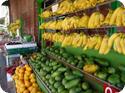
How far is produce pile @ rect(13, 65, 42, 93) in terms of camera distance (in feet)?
9.32

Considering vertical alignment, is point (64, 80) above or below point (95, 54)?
below

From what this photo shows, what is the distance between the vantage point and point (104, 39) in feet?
6.15

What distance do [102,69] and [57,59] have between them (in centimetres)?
116

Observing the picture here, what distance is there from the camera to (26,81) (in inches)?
121

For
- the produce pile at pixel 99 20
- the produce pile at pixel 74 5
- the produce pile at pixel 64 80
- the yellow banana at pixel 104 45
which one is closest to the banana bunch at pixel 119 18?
the produce pile at pixel 99 20

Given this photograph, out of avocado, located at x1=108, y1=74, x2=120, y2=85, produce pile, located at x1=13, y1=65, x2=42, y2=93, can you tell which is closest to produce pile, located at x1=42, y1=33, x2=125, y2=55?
avocado, located at x1=108, y1=74, x2=120, y2=85

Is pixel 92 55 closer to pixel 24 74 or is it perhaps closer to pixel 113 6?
pixel 113 6

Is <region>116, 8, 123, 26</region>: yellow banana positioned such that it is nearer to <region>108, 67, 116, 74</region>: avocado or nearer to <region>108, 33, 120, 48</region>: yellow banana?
<region>108, 33, 120, 48</region>: yellow banana

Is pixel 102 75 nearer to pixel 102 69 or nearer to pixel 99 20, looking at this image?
pixel 102 69

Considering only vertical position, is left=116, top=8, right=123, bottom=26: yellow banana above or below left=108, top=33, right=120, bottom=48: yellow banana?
above

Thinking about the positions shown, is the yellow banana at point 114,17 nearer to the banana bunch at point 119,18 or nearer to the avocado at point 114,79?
the banana bunch at point 119,18

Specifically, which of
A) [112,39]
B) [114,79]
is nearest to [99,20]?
[112,39]

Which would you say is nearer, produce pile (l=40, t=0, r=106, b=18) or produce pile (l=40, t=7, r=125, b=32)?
produce pile (l=40, t=7, r=125, b=32)

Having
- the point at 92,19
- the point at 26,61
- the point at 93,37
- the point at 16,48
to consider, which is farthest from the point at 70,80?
the point at 16,48
